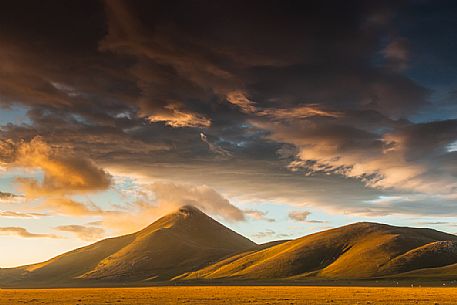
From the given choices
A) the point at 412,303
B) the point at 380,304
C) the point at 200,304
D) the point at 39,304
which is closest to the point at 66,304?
the point at 39,304

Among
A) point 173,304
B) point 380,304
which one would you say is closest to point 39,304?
point 173,304

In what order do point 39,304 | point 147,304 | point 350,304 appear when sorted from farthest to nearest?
point 39,304 < point 147,304 < point 350,304

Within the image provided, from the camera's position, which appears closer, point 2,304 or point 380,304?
point 380,304

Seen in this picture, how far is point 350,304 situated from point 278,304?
32.1 feet

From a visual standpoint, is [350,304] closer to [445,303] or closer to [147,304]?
[445,303]

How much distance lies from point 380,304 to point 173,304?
1148 inches

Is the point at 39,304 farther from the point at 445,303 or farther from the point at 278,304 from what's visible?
the point at 445,303

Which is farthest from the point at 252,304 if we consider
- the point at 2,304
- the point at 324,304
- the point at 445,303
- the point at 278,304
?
the point at 2,304

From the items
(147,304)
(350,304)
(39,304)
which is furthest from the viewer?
(39,304)

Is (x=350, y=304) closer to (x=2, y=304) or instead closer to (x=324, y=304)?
(x=324, y=304)

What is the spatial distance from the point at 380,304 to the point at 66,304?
151 feet

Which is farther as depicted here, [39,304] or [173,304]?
[39,304]

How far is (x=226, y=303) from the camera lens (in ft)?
242

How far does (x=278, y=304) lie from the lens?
230ft
